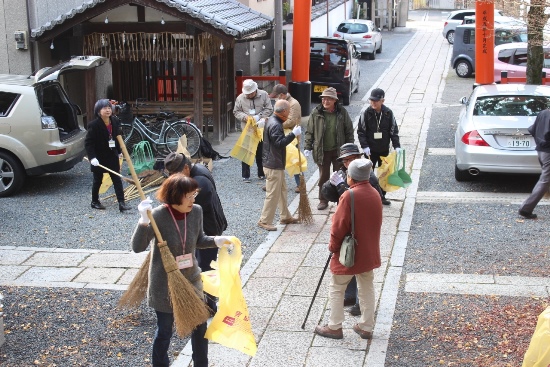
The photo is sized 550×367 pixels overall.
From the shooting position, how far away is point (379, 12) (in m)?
44.1

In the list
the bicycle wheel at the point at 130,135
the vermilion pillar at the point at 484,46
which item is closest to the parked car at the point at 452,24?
the vermilion pillar at the point at 484,46

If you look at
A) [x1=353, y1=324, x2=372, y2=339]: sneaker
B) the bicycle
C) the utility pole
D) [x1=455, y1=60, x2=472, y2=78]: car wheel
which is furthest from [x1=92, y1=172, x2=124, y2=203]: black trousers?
[x1=455, y1=60, x2=472, y2=78]: car wheel

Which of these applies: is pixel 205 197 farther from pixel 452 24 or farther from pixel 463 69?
pixel 452 24

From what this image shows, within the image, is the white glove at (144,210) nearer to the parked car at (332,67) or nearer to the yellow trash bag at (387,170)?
the yellow trash bag at (387,170)

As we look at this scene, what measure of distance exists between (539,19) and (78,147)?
23.3 feet

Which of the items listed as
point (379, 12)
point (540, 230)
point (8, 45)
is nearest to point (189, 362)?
point (540, 230)

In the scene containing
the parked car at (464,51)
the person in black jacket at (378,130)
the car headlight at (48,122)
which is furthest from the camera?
the parked car at (464,51)

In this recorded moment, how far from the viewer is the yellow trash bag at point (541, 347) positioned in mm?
5188

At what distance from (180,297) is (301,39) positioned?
1364 centimetres

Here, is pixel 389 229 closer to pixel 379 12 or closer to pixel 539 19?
pixel 539 19

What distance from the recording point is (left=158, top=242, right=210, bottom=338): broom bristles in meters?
5.39

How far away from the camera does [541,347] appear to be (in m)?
5.23

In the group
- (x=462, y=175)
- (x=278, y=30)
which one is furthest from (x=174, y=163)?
(x=278, y=30)

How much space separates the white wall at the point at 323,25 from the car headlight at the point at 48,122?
14.1 meters
